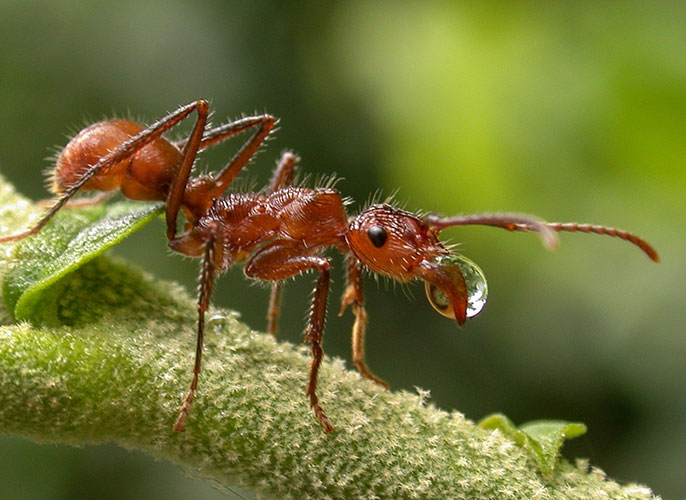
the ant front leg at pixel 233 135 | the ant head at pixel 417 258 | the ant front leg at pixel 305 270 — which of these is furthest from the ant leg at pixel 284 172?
the ant head at pixel 417 258

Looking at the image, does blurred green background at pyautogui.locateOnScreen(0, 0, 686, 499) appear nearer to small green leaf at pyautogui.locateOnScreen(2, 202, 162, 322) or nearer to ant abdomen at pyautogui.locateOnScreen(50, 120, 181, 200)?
ant abdomen at pyautogui.locateOnScreen(50, 120, 181, 200)

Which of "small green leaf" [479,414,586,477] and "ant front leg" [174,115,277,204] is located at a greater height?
"ant front leg" [174,115,277,204]

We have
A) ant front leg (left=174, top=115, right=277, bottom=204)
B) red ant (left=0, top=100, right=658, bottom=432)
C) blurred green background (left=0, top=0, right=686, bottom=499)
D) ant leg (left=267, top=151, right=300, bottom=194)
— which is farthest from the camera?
blurred green background (left=0, top=0, right=686, bottom=499)

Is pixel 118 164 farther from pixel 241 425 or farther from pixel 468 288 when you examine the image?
pixel 241 425

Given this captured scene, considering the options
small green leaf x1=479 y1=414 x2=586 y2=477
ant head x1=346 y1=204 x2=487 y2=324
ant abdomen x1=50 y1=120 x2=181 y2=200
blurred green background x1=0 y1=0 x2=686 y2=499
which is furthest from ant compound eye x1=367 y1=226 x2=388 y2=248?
blurred green background x1=0 y1=0 x2=686 y2=499

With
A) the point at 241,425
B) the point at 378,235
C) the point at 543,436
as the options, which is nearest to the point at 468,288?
the point at 378,235

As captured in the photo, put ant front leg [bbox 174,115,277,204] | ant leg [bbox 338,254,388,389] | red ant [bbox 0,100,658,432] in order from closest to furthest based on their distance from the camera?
red ant [bbox 0,100,658,432], ant leg [bbox 338,254,388,389], ant front leg [bbox 174,115,277,204]

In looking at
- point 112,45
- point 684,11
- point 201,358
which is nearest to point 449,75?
point 684,11
